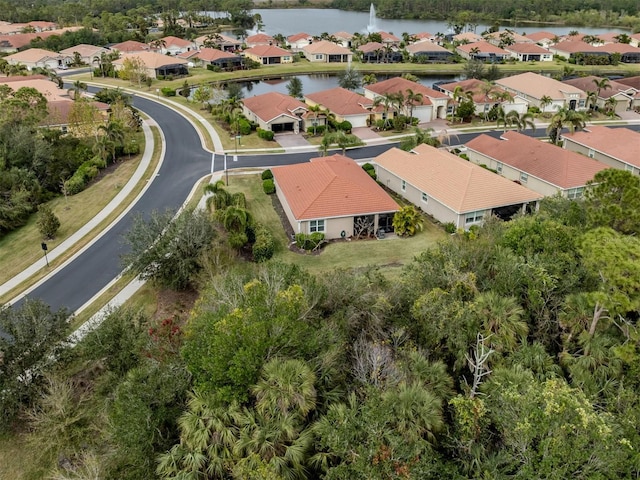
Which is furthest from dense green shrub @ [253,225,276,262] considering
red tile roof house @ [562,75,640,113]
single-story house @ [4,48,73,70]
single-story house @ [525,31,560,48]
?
single-story house @ [525,31,560,48]

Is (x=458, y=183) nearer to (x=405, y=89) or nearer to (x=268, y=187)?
(x=268, y=187)

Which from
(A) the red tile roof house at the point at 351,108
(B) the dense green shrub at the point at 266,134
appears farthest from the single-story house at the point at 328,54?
(B) the dense green shrub at the point at 266,134

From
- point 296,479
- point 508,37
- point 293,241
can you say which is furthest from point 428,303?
point 508,37

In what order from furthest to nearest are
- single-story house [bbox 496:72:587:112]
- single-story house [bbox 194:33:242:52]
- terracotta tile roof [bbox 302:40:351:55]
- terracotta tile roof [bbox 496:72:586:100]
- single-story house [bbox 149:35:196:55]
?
single-story house [bbox 194:33:242:52] < single-story house [bbox 149:35:196:55] < terracotta tile roof [bbox 302:40:351:55] < terracotta tile roof [bbox 496:72:586:100] < single-story house [bbox 496:72:587:112]

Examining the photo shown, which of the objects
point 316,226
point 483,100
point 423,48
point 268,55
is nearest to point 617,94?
point 483,100

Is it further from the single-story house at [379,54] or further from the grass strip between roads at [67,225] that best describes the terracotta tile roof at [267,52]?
the grass strip between roads at [67,225]

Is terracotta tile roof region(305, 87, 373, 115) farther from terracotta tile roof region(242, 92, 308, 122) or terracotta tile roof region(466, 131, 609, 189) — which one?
terracotta tile roof region(466, 131, 609, 189)
